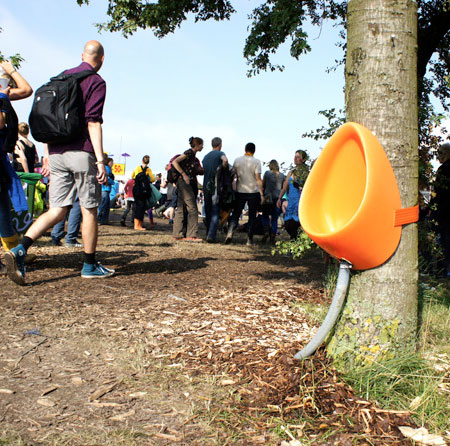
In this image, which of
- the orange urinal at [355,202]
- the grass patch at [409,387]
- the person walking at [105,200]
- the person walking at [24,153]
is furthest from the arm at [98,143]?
the person walking at [105,200]

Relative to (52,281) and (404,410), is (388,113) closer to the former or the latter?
(404,410)

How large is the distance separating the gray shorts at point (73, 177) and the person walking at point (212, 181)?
5157 mm

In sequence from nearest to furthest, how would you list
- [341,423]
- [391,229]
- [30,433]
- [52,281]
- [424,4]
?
[30,433] → [341,423] → [391,229] → [52,281] → [424,4]

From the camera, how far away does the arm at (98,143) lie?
437 centimetres

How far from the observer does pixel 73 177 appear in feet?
15.1

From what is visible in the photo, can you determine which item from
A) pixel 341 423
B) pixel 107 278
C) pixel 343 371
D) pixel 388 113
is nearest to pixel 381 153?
pixel 388 113

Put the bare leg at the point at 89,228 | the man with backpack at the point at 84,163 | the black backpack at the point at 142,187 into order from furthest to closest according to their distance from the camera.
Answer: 1. the black backpack at the point at 142,187
2. the bare leg at the point at 89,228
3. the man with backpack at the point at 84,163

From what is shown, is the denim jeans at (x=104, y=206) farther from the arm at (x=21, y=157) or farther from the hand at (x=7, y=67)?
the hand at (x=7, y=67)

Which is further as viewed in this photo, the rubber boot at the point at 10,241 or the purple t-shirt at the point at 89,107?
the rubber boot at the point at 10,241

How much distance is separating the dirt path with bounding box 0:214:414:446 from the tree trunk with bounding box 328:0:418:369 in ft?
1.46

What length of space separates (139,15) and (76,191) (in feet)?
15.2

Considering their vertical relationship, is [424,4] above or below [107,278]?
above

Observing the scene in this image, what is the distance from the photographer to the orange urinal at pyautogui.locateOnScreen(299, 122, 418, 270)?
7.62ft

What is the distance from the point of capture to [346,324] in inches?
102
